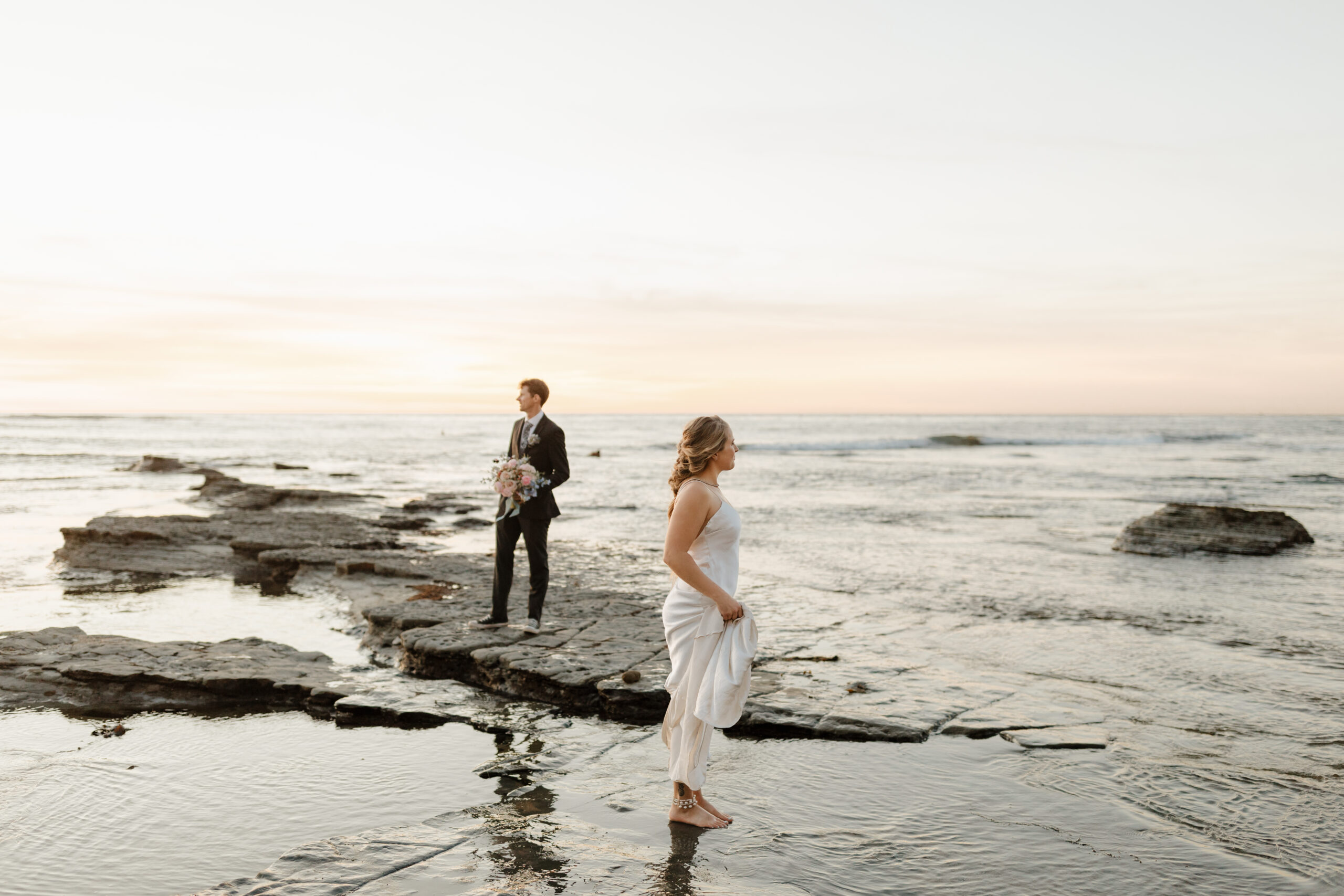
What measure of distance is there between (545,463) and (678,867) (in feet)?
13.1

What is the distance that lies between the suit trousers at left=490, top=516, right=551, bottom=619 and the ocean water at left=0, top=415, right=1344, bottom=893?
123cm

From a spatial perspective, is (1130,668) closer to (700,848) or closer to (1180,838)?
(1180,838)

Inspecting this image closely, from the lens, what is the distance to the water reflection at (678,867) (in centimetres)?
332

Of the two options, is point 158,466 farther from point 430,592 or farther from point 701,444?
point 701,444

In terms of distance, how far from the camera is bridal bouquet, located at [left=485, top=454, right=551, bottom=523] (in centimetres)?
688

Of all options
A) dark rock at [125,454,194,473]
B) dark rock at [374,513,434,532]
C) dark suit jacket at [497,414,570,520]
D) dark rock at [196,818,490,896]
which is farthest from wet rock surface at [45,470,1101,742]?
dark rock at [125,454,194,473]

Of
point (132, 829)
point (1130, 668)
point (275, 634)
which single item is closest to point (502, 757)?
point (132, 829)

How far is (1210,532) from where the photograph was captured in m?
13.5

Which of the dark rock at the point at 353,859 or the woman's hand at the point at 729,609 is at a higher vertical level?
the woman's hand at the point at 729,609

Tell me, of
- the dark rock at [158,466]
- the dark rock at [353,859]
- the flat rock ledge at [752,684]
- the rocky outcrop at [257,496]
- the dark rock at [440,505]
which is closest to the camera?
the dark rock at [353,859]

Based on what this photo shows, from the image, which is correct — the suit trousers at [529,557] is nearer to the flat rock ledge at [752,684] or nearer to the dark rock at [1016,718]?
the flat rock ledge at [752,684]

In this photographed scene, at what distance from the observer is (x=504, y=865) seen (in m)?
3.47

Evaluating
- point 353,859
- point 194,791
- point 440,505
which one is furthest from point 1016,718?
point 440,505

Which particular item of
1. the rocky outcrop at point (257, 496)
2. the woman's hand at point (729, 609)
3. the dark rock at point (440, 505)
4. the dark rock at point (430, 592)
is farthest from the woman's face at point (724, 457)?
the dark rock at point (440, 505)
